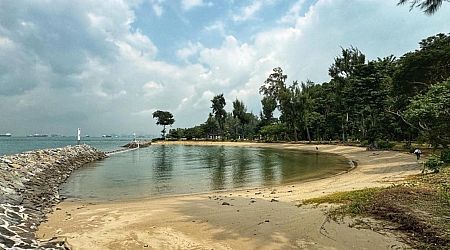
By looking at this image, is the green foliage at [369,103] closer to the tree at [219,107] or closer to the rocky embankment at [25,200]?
the tree at [219,107]

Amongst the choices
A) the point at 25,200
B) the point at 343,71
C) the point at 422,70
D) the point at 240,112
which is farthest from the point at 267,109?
the point at 25,200

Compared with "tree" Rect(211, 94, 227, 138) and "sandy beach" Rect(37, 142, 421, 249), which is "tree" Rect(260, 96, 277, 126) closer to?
"tree" Rect(211, 94, 227, 138)

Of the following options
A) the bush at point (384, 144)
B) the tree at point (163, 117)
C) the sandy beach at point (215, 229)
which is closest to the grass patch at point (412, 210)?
the sandy beach at point (215, 229)

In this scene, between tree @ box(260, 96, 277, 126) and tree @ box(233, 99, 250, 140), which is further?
tree @ box(233, 99, 250, 140)

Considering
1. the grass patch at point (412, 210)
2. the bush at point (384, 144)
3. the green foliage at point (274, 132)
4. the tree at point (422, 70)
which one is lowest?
the grass patch at point (412, 210)

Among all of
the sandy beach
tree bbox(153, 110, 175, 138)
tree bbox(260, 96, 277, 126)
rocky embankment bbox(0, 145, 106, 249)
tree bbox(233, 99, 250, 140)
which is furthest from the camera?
tree bbox(153, 110, 175, 138)

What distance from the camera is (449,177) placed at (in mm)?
13359

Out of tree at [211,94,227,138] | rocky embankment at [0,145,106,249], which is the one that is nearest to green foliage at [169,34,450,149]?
tree at [211,94,227,138]

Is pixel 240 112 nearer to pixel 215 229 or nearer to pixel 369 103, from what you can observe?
pixel 369 103

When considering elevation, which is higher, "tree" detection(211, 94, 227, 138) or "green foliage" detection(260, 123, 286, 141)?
"tree" detection(211, 94, 227, 138)

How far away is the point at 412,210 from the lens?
8891 millimetres

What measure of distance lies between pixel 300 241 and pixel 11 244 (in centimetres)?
751

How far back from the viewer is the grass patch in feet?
23.2

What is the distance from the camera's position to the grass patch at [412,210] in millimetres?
7066
